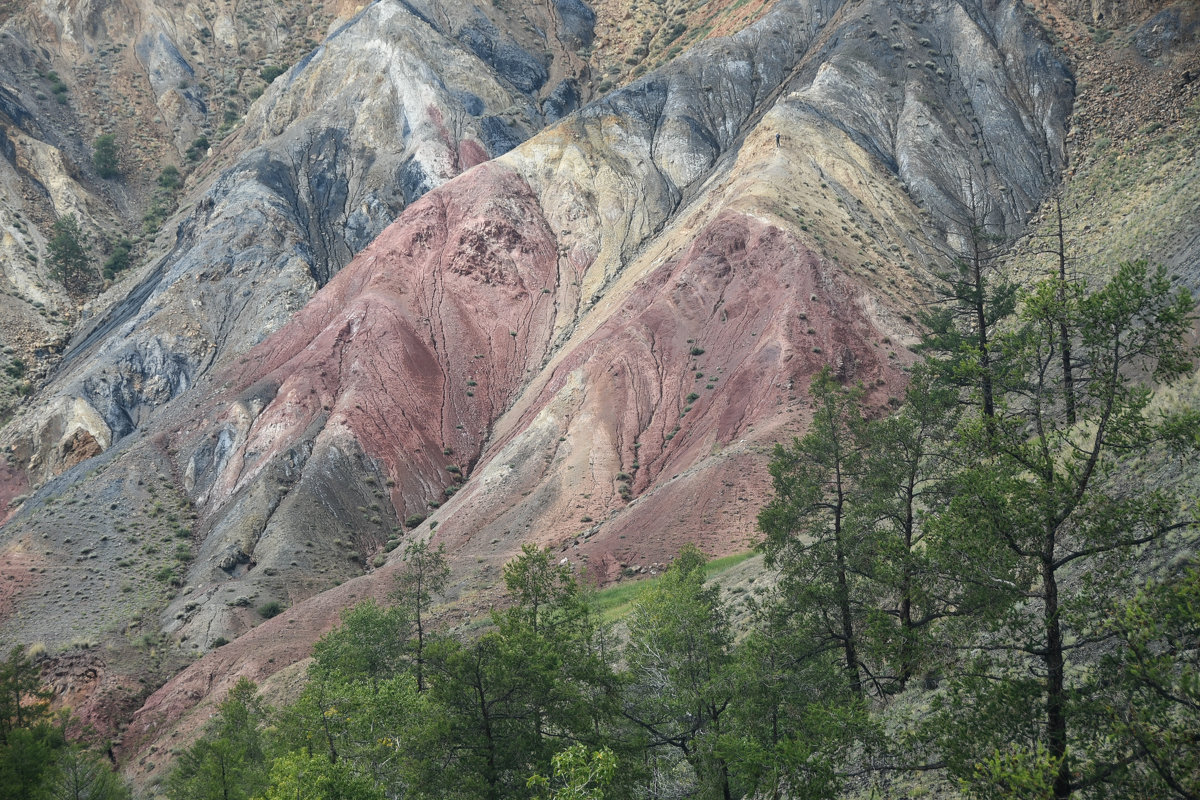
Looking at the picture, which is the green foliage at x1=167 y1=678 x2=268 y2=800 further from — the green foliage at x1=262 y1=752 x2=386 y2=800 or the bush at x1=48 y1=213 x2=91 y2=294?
the bush at x1=48 y1=213 x2=91 y2=294

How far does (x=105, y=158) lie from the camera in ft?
328

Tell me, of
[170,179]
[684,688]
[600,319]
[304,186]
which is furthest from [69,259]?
[684,688]

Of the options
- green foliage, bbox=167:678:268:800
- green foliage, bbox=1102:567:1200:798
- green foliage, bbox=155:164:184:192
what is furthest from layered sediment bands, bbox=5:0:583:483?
green foliage, bbox=1102:567:1200:798

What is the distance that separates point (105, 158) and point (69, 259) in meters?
20.8

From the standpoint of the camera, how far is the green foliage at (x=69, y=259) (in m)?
84.5

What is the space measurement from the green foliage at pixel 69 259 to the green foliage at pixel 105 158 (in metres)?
14.6

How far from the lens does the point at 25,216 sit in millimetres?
87188

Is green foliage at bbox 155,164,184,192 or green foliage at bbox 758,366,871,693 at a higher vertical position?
green foliage at bbox 155,164,184,192

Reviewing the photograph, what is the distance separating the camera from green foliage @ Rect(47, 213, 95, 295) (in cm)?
8450

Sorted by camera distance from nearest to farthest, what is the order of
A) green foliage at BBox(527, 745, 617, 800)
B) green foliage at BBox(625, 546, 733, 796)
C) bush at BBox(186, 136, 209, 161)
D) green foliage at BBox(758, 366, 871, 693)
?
green foliage at BBox(527, 745, 617, 800) < green foliage at BBox(625, 546, 733, 796) < green foliage at BBox(758, 366, 871, 693) < bush at BBox(186, 136, 209, 161)

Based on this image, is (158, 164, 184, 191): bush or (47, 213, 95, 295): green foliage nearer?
(47, 213, 95, 295): green foliage

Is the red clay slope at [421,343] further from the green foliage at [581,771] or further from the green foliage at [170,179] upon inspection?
the green foliage at [581,771]

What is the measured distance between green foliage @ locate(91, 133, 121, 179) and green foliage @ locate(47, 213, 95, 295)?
14.6m

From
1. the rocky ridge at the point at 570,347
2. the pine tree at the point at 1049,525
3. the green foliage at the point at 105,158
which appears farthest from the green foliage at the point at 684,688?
the green foliage at the point at 105,158
